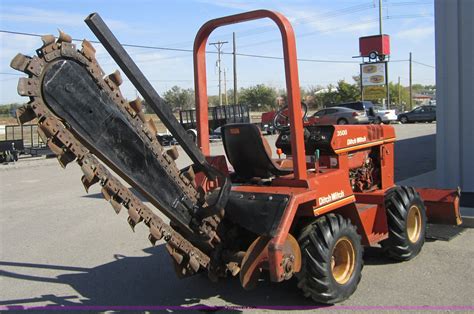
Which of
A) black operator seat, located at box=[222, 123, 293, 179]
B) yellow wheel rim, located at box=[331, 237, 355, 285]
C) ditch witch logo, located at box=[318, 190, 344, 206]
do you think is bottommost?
yellow wheel rim, located at box=[331, 237, 355, 285]

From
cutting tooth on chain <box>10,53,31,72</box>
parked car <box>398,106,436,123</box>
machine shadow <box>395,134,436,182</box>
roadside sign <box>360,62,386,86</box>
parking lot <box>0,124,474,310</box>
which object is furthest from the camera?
roadside sign <box>360,62,386,86</box>

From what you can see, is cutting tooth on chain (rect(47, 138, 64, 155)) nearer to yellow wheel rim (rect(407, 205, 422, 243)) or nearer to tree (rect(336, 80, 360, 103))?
yellow wheel rim (rect(407, 205, 422, 243))

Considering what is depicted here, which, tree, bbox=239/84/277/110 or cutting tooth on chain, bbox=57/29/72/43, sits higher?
tree, bbox=239/84/277/110

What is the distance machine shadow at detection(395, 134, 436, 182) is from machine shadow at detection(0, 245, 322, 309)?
7.59m

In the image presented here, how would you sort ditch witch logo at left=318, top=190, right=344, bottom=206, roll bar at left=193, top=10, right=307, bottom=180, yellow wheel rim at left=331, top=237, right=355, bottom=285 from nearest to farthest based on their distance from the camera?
roll bar at left=193, top=10, right=307, bottom=180 < ditch witch logo at left=318, top=190, right=344, bottom=206 < yellow wheel rim at left=331, top=237, right=355, bottom=285

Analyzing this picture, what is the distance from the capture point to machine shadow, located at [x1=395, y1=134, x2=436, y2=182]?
536 inches

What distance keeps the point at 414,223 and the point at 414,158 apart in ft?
37.0

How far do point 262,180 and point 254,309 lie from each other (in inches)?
49.9

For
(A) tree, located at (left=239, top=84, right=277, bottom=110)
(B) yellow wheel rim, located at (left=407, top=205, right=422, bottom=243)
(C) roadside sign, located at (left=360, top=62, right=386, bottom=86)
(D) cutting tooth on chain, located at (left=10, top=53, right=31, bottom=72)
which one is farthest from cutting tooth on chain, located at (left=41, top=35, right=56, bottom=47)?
(A) tree, located at (left=239, top=84, right=277, bottom=110)

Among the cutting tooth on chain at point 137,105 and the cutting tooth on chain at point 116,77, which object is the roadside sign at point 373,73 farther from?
the cutting tooth on chain at point 116,77

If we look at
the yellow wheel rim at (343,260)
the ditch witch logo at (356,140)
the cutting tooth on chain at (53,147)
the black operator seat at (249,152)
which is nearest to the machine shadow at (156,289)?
the yellow wheel rim at (343,260)

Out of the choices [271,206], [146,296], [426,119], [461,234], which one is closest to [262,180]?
[271,206]

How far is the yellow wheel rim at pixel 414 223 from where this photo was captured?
620cm

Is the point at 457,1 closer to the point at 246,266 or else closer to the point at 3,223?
the point at 246,266
